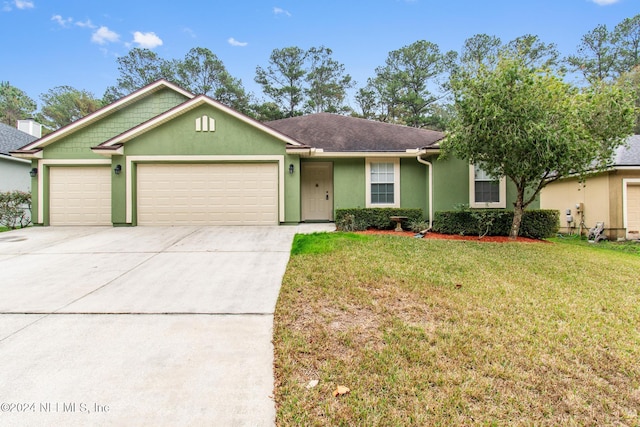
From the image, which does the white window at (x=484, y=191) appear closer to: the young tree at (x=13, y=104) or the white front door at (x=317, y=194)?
the white front door at (x=317, y=194)

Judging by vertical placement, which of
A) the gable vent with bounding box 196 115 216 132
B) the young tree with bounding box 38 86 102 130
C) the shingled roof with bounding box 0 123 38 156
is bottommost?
the gable vent with bounding box 196 115 216 132

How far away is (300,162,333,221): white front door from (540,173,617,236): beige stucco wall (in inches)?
340

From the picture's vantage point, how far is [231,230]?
9531mm

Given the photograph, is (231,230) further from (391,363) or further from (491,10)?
(491,10)

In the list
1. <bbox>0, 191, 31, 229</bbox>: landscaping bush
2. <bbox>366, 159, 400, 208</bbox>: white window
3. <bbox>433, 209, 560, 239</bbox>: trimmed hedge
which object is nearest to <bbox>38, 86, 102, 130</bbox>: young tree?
<bbox>0, 191, 31, 229</bbox>: landscaping bush

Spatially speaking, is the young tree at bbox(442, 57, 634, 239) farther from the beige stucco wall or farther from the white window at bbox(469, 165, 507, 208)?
the beige stucco wall

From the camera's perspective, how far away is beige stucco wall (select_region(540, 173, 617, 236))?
11.8 metres

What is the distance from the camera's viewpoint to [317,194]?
12.4 metres

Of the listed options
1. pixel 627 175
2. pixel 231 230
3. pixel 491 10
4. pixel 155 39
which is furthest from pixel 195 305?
pixel 155 39

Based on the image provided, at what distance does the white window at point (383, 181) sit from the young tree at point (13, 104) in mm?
40995

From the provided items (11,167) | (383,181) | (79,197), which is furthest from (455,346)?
(11,167)

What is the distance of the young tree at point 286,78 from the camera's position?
1085 inches

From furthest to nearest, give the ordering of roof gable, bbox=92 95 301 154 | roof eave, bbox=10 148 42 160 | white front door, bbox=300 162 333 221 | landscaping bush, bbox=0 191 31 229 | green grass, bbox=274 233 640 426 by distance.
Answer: white front door, bbox=300 162 333 221 < landscaping bush, bbox=0 191 31 229 < roof eave, bbox=10 148 42 160 < roof gable, bbox=92 95 301 154 < green grass, bbox=274 233 640 426

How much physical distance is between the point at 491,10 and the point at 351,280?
21.0 m
